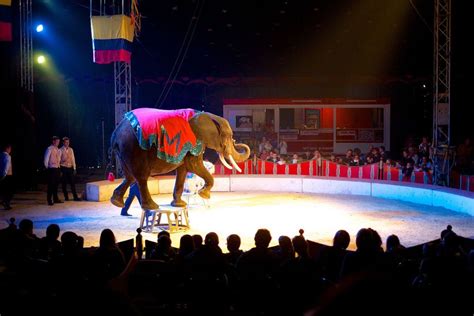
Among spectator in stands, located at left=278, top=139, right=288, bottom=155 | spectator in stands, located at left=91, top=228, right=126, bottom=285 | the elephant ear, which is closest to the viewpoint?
spectator in stands, located at left=91, top=228, right=126, bottom=285

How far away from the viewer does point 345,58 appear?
23.3 meters

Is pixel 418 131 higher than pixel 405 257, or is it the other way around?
pixel 418 131

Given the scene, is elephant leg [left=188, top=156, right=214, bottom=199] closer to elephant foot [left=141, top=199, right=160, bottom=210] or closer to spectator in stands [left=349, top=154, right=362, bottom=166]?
elephant foot [left=141, top=199, right=160, bottom=210]

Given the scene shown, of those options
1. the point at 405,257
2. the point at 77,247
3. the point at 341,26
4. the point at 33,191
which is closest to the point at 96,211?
the point at 33,191

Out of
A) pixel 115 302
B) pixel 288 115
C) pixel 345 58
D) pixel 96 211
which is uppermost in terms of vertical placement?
pixel 345 58

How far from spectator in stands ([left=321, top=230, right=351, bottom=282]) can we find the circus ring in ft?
11.5

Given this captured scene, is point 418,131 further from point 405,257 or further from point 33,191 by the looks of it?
point 405,257

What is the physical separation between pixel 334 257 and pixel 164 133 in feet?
20.0

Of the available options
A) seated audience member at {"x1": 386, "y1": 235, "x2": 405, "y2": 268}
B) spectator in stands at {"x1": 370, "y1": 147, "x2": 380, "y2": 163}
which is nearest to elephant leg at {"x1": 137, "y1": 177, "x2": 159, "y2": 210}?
seated audience member at {"x1": 386, "y1": 235, "x2": 405, "y2": 268}

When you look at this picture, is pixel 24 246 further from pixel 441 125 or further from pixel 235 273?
pixel 441 125

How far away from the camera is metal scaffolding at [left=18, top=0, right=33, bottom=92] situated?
16.2 metres

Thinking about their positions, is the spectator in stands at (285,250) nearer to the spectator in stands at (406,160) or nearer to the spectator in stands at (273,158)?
the spectator in stands at (406,160)

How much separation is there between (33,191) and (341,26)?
11.3 metres

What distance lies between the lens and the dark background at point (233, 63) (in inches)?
678
